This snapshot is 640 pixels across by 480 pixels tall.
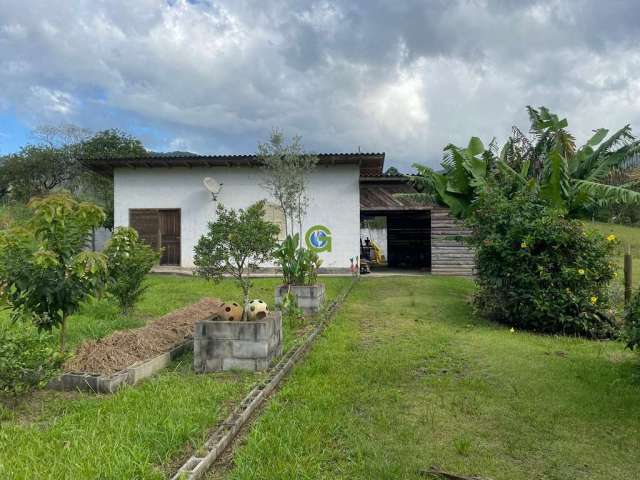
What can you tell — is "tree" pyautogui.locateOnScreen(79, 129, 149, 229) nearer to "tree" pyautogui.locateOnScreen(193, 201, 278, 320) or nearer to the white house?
the white house

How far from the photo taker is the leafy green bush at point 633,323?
167 inches

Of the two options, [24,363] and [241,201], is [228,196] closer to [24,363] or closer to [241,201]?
[241,201]

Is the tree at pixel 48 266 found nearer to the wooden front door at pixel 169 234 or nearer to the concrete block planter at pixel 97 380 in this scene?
the concrete block planter at pixel 97 380

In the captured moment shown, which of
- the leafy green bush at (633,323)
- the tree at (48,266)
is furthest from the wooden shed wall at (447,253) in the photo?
the tree at (48,266)

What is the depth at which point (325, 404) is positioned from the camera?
3.95 metres

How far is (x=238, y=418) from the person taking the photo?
11.6 ft

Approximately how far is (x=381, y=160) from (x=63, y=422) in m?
14.2

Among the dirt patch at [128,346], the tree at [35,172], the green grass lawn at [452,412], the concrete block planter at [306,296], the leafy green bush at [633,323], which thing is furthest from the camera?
the tree at [35,172]

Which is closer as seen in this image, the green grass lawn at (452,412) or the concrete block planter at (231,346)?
the green grass lawn at (452,412)

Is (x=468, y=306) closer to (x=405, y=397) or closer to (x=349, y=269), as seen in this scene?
(x=405, y=397)

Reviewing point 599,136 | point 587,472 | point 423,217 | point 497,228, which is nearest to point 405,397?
point 587,472

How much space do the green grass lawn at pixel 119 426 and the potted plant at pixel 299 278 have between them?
3588mm

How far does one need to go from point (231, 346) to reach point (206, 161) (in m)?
12.4

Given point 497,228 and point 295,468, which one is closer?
point 295,468
